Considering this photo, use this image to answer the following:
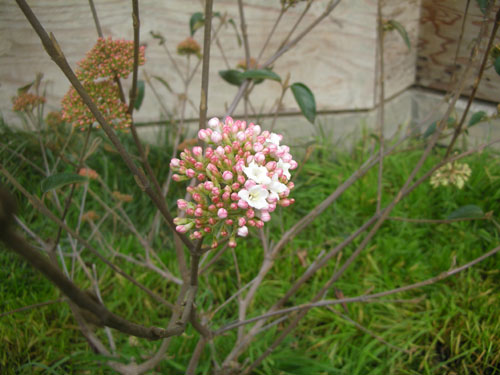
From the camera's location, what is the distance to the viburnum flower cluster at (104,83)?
3.50ft

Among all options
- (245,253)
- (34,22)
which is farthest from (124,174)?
(34,22)

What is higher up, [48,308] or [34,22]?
[34,22]

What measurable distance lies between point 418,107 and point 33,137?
222 centimetres

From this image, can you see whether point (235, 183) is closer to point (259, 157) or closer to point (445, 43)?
point (259, 157)

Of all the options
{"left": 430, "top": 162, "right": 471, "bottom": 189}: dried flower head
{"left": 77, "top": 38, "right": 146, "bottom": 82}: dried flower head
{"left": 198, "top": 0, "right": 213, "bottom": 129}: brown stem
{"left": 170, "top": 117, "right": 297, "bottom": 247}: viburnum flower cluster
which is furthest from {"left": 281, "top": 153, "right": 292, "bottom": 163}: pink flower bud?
{"left": 430, "top": 162, "right": 471, "bottom": 189}: dried flower head

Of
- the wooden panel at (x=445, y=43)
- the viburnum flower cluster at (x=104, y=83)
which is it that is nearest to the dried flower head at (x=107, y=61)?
the viburnum flower cluster at (x=104, y=83)

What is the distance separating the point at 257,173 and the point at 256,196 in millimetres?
41

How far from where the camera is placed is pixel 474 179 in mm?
2223

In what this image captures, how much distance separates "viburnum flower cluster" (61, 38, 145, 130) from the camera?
3.50ft

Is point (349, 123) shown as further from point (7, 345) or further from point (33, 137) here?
point (7, 345)

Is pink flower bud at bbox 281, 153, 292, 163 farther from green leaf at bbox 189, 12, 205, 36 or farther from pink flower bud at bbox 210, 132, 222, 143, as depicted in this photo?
green leaf at bbox 189, 12, 205, 36

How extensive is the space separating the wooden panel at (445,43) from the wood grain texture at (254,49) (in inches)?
2.9

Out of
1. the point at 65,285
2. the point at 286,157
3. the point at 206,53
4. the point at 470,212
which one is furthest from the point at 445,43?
the point at 65,285

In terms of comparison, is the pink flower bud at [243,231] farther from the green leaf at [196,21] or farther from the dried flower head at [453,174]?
the dried flower head at [453,174]
